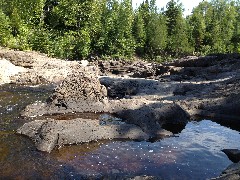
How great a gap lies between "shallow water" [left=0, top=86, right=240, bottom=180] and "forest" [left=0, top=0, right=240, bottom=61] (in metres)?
27.3

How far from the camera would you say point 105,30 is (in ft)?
163

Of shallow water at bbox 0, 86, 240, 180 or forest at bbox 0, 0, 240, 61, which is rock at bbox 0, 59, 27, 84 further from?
shallow water at bbox 0, 86, 240, 180

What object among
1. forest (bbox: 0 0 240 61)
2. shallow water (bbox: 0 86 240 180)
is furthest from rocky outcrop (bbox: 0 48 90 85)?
shallow water (bbox: 0 86 240 180)

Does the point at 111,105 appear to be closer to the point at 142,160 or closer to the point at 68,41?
the point at 142,160

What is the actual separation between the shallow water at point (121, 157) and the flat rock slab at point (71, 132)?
0.30 m

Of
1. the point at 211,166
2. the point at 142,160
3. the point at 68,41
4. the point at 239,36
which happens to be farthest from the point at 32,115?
the point at 239,36

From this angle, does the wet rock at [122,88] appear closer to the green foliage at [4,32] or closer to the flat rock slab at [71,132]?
the flat rock slab at [71,132]

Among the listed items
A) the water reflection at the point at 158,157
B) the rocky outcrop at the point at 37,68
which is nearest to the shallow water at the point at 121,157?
the water reflection at the point at 158,157

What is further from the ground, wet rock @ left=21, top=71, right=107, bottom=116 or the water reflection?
wet rock @ left=21, top=71, right=107, bottom=116

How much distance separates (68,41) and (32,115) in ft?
→ 103

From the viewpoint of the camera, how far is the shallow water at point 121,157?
8.65m

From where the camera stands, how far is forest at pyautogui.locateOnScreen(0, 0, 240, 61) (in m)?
39.4

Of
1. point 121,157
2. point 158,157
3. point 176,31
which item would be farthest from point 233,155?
point 176,31

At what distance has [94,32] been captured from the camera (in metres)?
49.8
